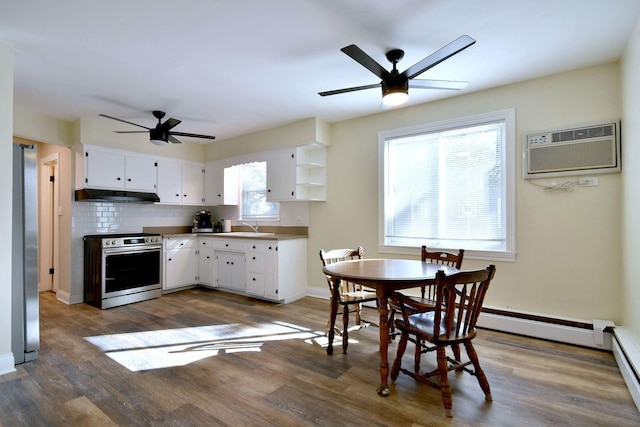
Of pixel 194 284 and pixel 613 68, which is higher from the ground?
pixel 613 68

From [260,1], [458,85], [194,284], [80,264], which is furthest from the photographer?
[194,284]

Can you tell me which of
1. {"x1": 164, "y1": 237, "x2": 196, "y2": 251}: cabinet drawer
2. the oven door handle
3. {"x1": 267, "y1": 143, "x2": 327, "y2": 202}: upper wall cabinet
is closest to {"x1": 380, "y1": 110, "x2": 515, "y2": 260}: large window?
{"x1": 267, "y1": 143, "x2": 327, "y2": 202}: upper wall cabinet

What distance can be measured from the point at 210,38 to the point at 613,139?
348 centimetres

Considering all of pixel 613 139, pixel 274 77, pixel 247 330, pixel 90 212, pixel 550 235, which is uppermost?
pixel 274 77

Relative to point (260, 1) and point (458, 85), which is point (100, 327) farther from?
point (458, 85)

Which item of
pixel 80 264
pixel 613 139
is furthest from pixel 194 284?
pixel 613 139

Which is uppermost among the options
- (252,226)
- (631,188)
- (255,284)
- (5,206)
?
(631,188)

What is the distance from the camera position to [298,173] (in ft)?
14.7

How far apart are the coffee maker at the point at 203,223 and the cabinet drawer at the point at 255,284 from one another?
1.55m

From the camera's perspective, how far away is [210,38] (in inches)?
96.3

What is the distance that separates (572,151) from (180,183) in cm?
526

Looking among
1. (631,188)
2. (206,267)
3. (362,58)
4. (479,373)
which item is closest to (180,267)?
(206,267)

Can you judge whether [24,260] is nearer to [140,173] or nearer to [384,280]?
[140,173]

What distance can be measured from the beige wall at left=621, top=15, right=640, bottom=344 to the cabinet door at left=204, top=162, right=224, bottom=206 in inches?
199
